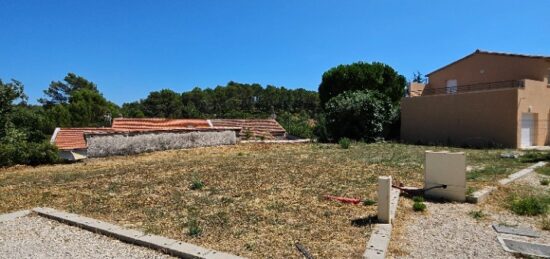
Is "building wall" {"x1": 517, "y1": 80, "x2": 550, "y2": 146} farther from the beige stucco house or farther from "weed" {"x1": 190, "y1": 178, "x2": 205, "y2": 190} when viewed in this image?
"weed" {"x1": 190, "y1": 178, "x2": 205, "y2": 190}

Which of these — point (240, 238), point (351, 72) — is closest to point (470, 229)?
point (240, 238)

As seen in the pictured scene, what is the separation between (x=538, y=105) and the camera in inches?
798

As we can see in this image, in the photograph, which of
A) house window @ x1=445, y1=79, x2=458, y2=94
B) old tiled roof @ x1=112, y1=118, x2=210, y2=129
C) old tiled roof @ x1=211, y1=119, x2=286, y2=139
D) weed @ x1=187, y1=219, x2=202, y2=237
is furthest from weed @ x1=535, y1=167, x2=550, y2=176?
old tiled roof @ x1=112, y1=118, x2=210, y2=129

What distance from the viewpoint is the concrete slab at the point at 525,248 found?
428cm

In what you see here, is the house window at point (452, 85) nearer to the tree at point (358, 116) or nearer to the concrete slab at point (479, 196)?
the tree at point (358, 116)

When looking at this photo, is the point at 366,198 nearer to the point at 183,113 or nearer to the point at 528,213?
the point at 528,213

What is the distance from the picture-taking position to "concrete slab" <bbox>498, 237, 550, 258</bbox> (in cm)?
428

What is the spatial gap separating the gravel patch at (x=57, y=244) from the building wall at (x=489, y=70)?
24.2 m

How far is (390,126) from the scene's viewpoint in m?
26.0

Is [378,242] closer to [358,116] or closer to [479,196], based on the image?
[479,196]

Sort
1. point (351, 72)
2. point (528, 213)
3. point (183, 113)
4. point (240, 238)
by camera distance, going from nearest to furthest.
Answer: point (240, 238)
point (528, 213)
point (351, 72)
point (183, 113)

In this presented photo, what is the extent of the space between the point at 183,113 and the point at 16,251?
46643mm

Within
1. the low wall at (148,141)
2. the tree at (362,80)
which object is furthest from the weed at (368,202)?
the tree at (362,80)

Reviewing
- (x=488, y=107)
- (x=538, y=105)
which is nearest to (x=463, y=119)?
(x=488, y=107)
